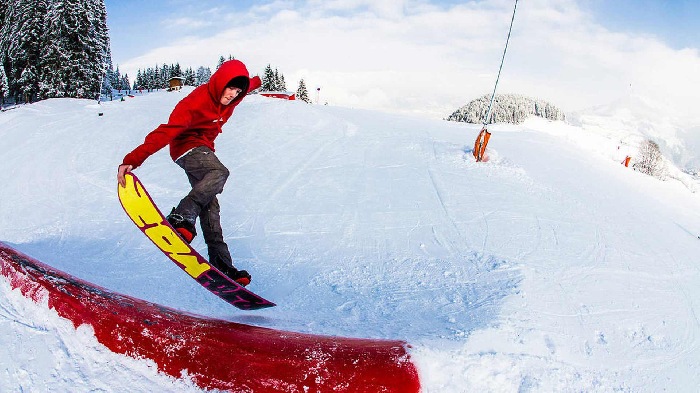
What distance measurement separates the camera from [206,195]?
12.0 feet

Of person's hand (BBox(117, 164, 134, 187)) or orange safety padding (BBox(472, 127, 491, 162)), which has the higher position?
orange safety padding (BBox(472, 127, 491, 162))

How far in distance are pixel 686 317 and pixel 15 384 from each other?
17.2 ft

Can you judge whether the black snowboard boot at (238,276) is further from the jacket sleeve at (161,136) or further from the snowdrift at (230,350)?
the jacket sleeve at (161,136)

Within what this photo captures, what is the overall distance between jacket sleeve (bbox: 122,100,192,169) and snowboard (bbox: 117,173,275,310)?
17 centimetres

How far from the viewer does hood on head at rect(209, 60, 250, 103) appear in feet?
11.5

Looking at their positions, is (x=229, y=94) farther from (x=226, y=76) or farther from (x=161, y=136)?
(x=161, y=136)

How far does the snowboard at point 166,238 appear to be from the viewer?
3340mm

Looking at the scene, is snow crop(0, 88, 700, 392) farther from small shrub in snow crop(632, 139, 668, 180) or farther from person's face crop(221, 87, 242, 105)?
small shrub in snow crop(632, 139, 668, 180)

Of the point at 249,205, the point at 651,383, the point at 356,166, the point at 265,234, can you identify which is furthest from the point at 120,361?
the point at 356,166

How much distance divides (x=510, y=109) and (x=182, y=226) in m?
115

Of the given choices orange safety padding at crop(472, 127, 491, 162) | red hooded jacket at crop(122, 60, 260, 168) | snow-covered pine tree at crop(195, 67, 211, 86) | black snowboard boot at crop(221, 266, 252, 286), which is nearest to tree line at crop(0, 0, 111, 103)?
orange safety padding at crop(472, 127, 491, 162)

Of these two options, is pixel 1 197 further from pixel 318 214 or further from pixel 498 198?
pixel 498 198

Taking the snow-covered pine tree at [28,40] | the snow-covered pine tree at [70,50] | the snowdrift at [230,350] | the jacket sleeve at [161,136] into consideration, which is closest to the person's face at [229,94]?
the jacket sleeve at [161,136]

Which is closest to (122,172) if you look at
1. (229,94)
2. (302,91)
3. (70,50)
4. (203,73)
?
(229,94)
